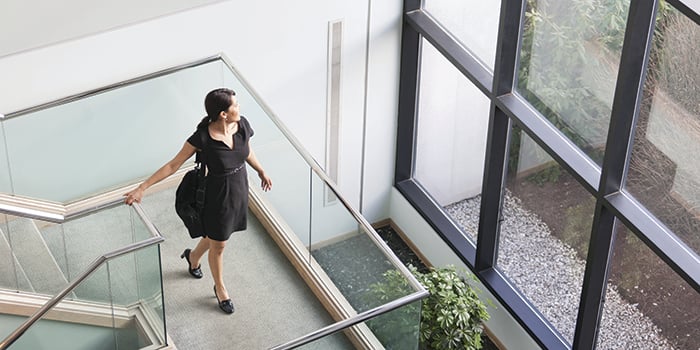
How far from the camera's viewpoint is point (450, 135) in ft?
34.7

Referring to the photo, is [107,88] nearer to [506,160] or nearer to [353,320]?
[353,320]

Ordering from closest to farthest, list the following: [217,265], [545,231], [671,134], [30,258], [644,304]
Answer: [671,134] < [30,258] < [217,265] < [644,304] < [545,231]

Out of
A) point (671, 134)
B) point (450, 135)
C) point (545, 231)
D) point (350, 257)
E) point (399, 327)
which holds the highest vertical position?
point (671, 134)

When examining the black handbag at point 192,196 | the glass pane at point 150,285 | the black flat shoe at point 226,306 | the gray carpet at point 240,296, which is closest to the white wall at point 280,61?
the gray carpet at point 240,296

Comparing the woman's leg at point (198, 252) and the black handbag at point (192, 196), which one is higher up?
the black handbag at point (192, 196)

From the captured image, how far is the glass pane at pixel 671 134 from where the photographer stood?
→ 7.57 m

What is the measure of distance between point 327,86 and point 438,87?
103 cm

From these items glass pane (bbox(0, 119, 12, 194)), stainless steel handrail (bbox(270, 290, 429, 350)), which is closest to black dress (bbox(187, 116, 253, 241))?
stainless steel handrail (bbox(270, 290, 429, 350))

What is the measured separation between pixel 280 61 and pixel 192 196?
89.5 inches

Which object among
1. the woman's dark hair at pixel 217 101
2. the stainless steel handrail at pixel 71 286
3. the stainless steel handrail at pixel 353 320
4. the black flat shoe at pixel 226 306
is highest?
the woman's dark hair at pixel 217 101

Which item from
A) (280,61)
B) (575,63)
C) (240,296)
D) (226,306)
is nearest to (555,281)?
(575,63)

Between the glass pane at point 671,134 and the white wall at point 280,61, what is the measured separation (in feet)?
9.74

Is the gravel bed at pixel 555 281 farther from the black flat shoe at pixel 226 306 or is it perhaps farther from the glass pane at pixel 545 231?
the black flat shoe at pixel 226 306

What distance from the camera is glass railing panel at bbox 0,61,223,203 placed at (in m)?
8.88
